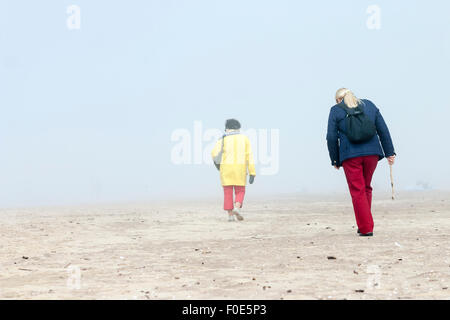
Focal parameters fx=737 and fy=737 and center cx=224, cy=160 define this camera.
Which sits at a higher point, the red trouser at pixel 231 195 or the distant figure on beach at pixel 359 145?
the distant figure on beach at pixel 359 145

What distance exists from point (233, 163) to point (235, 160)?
8 centimetres

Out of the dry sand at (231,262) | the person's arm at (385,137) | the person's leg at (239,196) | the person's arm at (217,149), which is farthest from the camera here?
the person's arm at (217,149)

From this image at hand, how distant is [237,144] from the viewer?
53.6 ft

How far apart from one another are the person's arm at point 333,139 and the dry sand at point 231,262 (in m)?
1.21

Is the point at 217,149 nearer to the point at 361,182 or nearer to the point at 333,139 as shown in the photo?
the point at 333,139

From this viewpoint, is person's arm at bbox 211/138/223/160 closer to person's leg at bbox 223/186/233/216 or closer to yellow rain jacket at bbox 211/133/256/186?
yellow rain jacket at bbox 211/133/256/186

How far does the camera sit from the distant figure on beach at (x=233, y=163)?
52.7 feet

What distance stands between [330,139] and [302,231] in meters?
2.13

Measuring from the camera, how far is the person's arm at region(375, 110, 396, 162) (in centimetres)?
1105

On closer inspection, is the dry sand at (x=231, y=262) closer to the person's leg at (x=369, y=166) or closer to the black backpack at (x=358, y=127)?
the person's leg at (x=369, y=166)

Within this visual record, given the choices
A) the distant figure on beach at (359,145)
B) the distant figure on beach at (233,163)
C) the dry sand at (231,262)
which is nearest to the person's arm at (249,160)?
the distant figure on beach at (233,163)

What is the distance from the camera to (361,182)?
10906 mm

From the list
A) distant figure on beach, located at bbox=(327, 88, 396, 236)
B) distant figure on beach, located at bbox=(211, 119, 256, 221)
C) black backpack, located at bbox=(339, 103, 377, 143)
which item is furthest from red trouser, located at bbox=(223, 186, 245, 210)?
black backpack, located at bbox=(339, 103, 377, 143)

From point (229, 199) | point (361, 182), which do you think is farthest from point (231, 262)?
point (229, 199)
